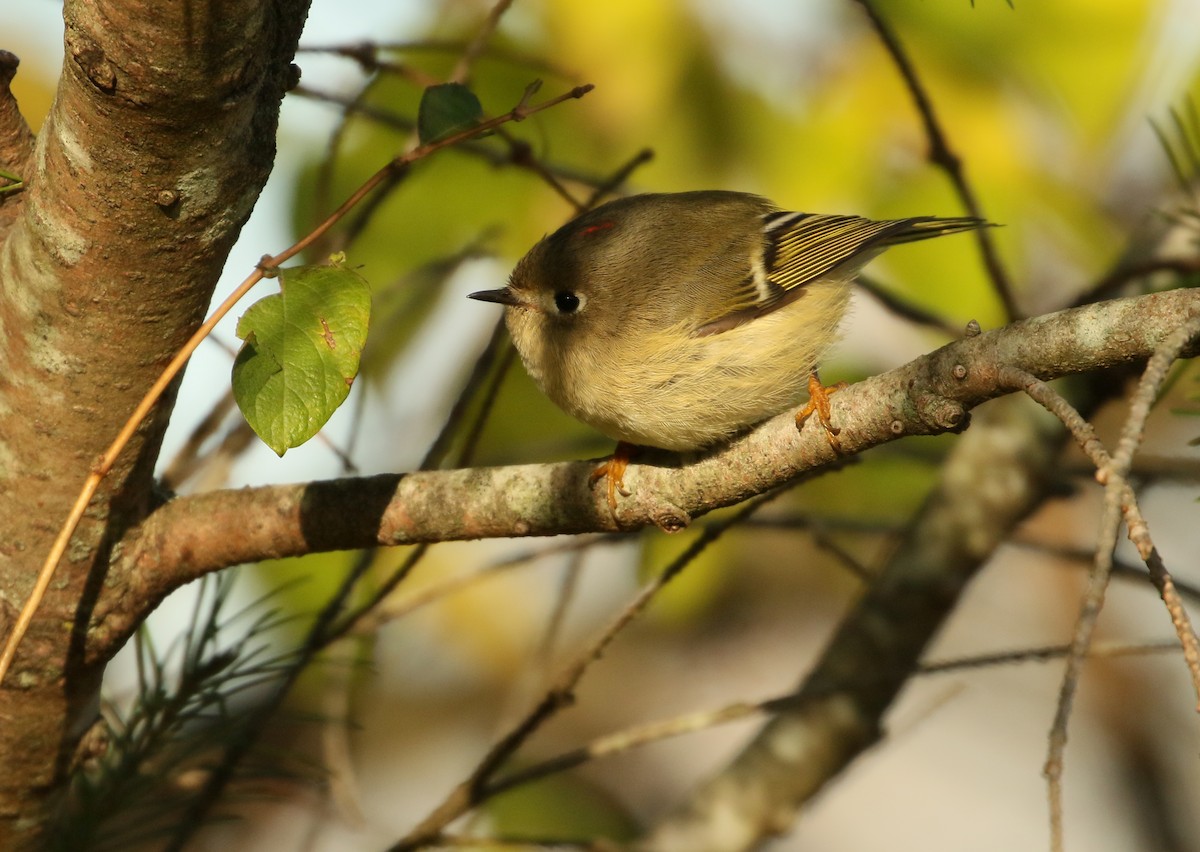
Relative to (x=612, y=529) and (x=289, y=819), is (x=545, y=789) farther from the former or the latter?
(x=612, y=529)

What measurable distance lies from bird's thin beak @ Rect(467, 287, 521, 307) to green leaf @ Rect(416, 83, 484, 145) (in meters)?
0.77

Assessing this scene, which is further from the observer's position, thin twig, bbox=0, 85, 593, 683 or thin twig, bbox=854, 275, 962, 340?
thin twig, bbox=854, 275, 962, 340

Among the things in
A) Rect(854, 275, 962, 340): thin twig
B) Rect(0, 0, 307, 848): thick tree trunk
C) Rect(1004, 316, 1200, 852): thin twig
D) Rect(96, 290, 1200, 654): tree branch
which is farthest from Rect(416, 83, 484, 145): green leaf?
Rect(854, 275, 962, 340): thin twig

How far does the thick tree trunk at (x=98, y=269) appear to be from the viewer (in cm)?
141

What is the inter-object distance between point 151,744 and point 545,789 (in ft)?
5.57

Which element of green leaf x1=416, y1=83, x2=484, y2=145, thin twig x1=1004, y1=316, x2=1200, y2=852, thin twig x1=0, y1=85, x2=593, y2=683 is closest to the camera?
thin twig x1=1004, y1=316, x2=1200, y2=852

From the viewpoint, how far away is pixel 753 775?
3002mm

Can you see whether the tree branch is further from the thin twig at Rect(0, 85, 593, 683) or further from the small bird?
the small bird

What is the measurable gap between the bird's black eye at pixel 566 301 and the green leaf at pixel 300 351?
1.15m

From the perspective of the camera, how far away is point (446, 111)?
1.84 metres

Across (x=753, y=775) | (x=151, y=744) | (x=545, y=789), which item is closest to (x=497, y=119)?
(x=151, y=744)

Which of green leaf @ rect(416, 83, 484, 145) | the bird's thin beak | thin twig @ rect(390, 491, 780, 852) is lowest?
thin twig @ rect(390, 491, 780, 852)

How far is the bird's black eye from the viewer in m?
2.72

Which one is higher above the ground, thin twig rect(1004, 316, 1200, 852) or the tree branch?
the tree branch
